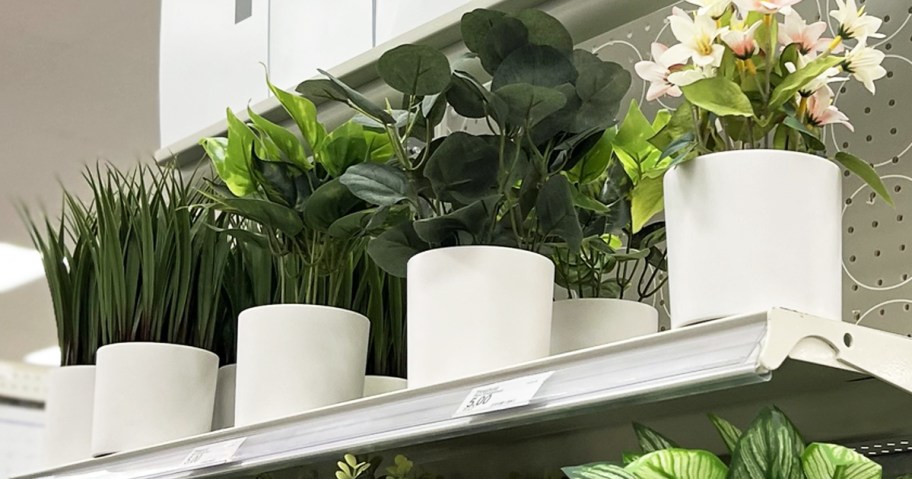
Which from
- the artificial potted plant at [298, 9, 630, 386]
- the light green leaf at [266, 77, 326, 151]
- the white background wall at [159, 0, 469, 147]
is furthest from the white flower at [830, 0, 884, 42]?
the white background wall at [159, 0, 469, 147]

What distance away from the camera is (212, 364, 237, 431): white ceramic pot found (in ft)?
4.95

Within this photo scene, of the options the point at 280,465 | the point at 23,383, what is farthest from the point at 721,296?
the point at 23,383

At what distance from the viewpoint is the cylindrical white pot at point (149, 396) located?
55.0 inches

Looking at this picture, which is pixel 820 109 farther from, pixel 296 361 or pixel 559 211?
pixel 296 361

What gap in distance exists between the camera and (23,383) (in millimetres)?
6332

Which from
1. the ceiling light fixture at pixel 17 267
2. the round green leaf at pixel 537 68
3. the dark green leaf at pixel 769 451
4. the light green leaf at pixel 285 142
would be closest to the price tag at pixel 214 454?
the light green leaf at pixel 285 142

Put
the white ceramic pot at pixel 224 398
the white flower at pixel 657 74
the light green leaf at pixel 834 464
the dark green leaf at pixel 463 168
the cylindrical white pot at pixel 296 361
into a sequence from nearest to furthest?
the light green leaf at pixel 834 464, the white flower at pixel 657 74, the dark green leaf at pixel 463 168, the cylindrical white pot at pixel 296 361, the white ceramic pot at pixel 224 398

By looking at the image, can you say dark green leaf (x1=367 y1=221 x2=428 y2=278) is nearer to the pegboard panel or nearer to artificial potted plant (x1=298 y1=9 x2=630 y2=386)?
artificial potted plant (x1=298 y1=9 x2=630 y2=386)

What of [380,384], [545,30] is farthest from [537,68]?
[380,384]

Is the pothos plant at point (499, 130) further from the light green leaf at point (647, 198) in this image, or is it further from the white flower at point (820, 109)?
the white flower at point (820, 109)

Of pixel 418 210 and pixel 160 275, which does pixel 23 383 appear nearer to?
pixel 160 275

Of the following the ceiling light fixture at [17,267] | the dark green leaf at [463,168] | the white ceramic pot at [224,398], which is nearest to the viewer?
the dark green leaf at [463,168]

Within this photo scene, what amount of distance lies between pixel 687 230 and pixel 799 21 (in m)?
0.20

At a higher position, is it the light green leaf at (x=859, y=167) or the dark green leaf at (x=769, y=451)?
the light green leaf at (x=859, y=167)
